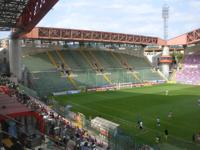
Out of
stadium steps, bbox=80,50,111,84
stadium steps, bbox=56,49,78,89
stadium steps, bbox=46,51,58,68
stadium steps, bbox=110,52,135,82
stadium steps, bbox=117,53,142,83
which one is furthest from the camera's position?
stadium steps, bbox=117,53,142,83

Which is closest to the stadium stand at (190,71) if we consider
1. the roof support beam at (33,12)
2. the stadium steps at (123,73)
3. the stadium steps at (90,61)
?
the stadium steps at (123,73)

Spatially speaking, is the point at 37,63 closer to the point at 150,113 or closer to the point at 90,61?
the point at 90,61

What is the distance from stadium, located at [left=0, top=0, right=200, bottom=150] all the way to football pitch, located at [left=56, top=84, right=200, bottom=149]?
9 cm

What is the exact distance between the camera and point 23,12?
3312 cm

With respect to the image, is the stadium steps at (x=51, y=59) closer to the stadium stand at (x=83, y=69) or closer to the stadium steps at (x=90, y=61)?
the stadium stand at (x=83, y=69)

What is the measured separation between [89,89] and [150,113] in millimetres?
22548

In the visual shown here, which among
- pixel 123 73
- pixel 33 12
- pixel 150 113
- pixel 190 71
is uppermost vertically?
pixel 33 12

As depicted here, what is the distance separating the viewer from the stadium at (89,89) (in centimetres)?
1783

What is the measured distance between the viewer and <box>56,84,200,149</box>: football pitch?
2459cm

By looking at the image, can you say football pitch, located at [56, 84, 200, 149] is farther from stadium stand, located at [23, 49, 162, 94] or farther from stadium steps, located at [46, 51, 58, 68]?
stadium steps, located at [46, 51, 58, 68]

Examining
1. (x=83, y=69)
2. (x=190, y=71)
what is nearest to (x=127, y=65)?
(x=83, y=69)

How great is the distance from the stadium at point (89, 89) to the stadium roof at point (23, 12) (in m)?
0.11

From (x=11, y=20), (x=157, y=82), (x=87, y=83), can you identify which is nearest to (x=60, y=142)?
(x=11, y=20)

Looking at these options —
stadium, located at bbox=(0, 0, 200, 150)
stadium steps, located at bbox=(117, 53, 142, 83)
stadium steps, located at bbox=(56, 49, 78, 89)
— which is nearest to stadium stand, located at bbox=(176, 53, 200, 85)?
stadium, located at bbox=(0, 0, 200, 150)
